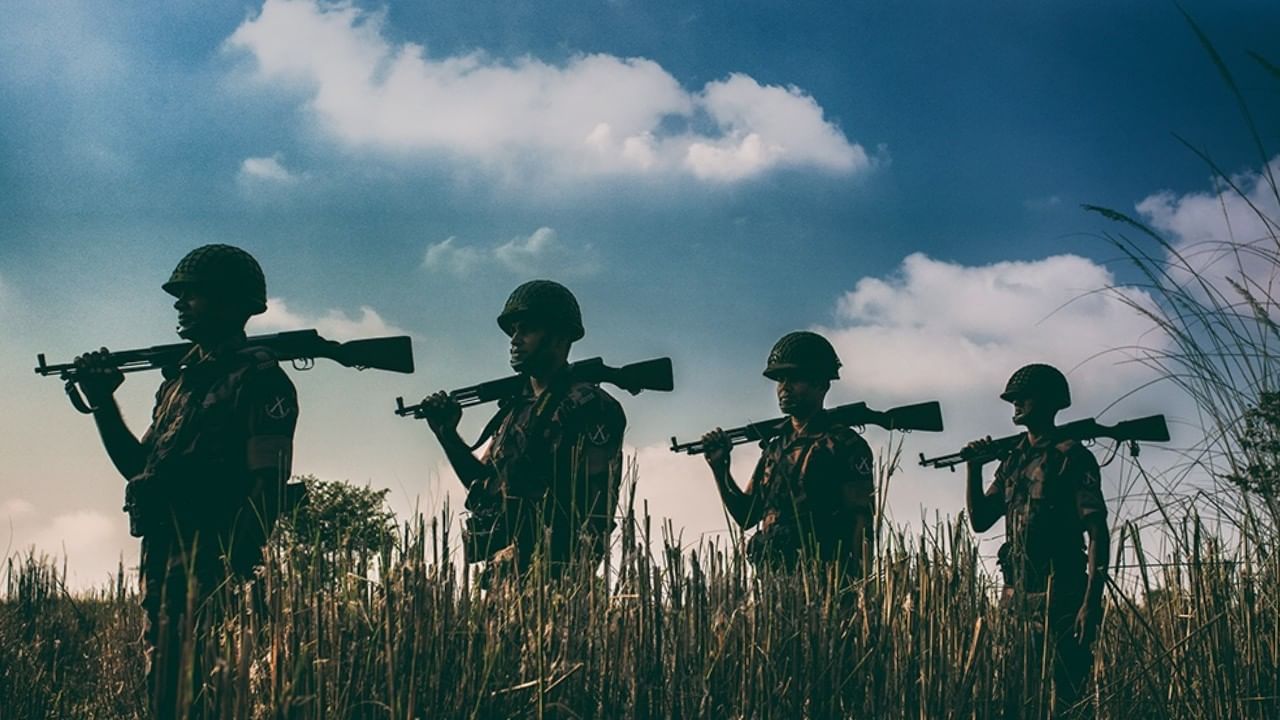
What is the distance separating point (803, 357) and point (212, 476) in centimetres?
406

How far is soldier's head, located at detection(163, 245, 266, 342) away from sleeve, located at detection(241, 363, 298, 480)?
0.47m

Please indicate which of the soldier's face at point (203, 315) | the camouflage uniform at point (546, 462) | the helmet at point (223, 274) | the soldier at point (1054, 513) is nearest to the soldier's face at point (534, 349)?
the camouflage uniform at point (546, 462)

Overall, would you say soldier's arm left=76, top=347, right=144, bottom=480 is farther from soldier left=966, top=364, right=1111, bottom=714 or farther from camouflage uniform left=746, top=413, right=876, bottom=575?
soldier left=966, top=364, right=1111, bottom=714

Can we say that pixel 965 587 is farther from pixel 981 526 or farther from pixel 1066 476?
pixel 981 526

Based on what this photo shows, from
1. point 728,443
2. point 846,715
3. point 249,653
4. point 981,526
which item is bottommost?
point 846,715

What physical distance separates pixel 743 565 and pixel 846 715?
686 millimetres

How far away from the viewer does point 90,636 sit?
906cm

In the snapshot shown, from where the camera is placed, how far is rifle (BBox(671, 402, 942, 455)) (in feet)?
28.0

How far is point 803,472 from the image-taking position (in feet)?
24.4

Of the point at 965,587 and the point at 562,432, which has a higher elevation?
the point at 562,432

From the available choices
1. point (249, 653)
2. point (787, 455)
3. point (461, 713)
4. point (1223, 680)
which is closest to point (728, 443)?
point (787, 455)

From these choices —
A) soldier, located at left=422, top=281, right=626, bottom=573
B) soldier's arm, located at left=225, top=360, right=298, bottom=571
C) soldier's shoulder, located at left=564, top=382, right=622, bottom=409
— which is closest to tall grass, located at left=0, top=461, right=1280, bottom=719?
soldier's arm, located at left=225, top=360, right=298, bottom=571

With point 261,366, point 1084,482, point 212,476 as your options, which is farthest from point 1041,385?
point 212,476

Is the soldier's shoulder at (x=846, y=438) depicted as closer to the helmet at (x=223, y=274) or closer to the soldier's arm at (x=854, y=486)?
the soldier's arm at (x=854, y=486)
